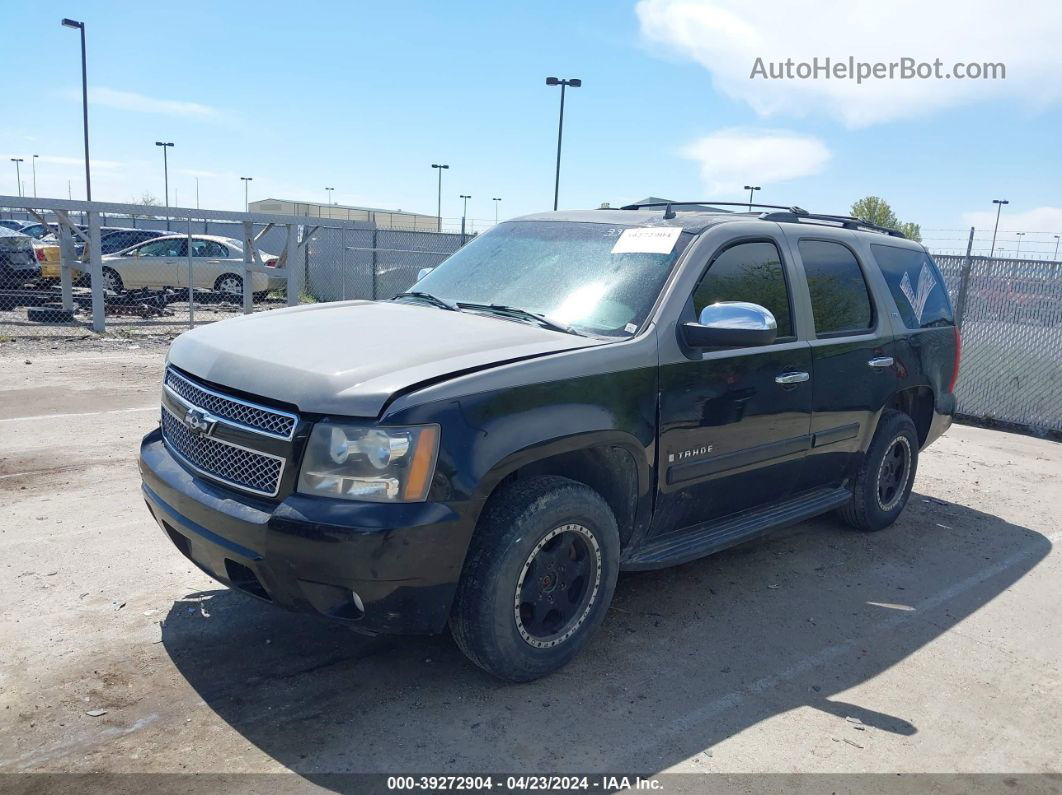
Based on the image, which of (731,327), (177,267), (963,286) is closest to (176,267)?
(177,267)

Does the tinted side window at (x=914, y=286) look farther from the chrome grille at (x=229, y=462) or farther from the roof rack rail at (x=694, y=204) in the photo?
the chrome grille at (x=229, y=462)

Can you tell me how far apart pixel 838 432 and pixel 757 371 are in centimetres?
105

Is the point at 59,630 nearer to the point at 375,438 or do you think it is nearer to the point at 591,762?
the point at 375,438

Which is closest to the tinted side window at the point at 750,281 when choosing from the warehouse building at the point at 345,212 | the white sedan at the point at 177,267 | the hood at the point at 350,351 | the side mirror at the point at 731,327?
the side mirror at the point at 731,327

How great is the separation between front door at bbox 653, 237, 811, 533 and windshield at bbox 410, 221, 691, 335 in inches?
9.8

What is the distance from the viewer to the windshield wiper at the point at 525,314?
3895mm

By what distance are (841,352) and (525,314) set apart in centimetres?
205

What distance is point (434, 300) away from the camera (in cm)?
450

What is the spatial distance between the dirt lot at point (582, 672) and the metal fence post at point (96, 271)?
9197mm

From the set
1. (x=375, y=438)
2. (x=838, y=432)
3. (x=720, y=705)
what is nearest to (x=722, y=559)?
(x=838, y=432)

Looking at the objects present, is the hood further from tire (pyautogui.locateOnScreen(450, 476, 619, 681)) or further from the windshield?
tire (pyautogui.locateOnScreen(450, 476, 619, 681))

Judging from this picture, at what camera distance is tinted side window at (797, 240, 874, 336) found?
4.90 m

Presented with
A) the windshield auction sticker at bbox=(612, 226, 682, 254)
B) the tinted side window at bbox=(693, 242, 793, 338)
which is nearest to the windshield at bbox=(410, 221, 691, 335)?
the windshield auction sticker at bbox=(612, 226, 682, 254)

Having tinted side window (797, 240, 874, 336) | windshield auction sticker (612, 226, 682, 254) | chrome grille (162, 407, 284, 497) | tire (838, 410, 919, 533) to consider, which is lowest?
tire (838, 410, 919, 533)
